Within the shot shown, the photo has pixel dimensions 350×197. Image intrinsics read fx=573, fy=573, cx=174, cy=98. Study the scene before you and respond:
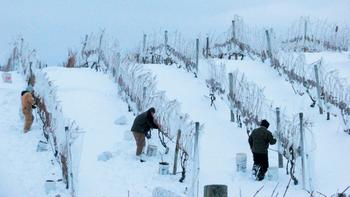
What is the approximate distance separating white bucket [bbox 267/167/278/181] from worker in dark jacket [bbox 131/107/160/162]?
2.39 metres

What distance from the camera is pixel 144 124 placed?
36.3 feet

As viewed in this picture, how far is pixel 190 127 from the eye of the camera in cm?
1030

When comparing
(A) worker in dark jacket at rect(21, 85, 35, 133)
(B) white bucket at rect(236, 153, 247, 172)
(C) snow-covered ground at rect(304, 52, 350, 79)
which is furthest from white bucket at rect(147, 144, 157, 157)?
(C) snow-covered ground at rect(304, 52, 350, 79)

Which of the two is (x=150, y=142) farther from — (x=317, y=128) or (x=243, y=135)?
(x=317, y=128)

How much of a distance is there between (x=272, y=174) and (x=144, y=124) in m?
2.68

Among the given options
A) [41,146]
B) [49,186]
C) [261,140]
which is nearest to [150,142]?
[41,146]

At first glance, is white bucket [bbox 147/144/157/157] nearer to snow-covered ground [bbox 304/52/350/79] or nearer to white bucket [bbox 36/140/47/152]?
white bucket [bbox 36/140/47/152]

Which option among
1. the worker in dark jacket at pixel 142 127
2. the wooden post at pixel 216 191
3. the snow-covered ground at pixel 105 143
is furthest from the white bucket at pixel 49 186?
the wooden post at pixel 216 191

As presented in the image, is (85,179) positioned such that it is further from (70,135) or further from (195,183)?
(195,183)

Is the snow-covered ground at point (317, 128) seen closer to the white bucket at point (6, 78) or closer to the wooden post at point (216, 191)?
the wooden post at point (216, 191)

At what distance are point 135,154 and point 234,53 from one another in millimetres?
9220

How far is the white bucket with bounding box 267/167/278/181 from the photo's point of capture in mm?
9875

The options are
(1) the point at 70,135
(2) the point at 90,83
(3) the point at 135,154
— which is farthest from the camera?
(2) the point at 90,83

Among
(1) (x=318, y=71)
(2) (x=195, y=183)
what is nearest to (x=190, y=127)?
(2) (x=195, y=183)
